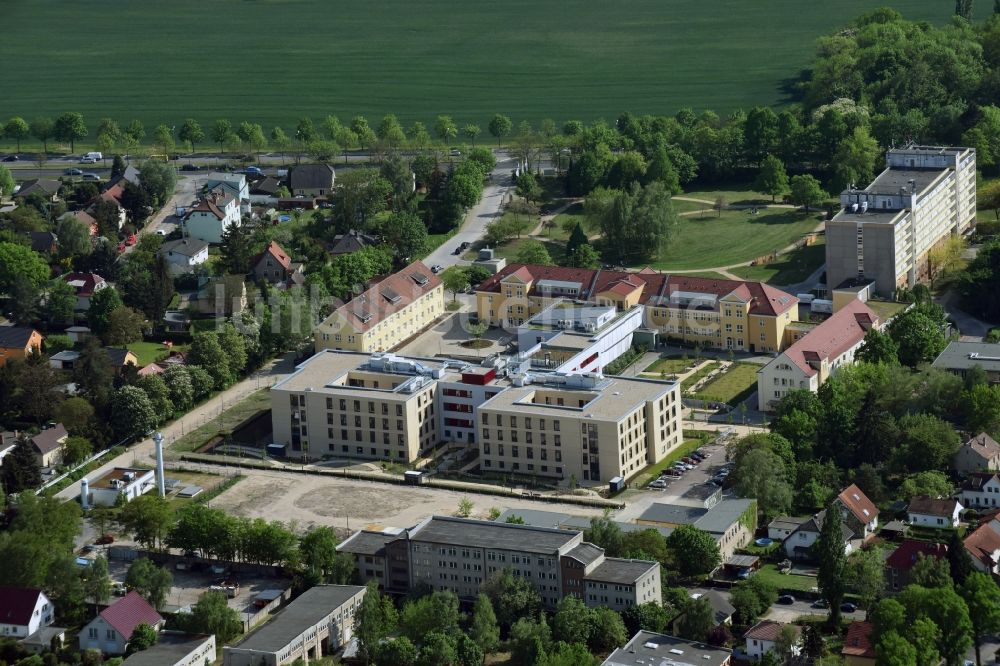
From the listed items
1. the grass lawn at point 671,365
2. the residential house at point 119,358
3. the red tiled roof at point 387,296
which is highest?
the red tiled roof at point 387,296

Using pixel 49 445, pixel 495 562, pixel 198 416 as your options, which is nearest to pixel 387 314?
pixel 198 416

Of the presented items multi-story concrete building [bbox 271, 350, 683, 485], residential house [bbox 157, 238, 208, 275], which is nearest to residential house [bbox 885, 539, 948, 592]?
multi-story concrete building [bbox 271, 350, 683, 485]

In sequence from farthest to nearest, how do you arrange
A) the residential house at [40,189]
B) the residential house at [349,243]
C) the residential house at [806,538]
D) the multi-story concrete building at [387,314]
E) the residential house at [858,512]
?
the residential house at [40,189] → the residential house at [349,243] → the multi-story concrete building at [387,314] → the residential house at [858,512] → the residential house at [806,538]

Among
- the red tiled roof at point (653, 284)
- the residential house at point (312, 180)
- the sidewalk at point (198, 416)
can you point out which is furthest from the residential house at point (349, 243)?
the sidewalk at point (198, 416)

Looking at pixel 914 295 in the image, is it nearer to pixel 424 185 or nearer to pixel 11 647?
pixel 424 185

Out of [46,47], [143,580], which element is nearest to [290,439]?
[143,580]

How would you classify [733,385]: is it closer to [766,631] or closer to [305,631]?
[766,631]

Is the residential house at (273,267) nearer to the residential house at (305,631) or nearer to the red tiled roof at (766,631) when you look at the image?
the residential house at (305,631)
